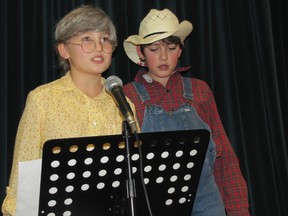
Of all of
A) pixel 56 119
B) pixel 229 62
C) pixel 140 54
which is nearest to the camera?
pixel 56 119

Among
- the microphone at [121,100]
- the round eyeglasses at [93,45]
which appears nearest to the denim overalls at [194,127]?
the round eyeglasses at [93,45]

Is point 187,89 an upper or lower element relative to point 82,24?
lower

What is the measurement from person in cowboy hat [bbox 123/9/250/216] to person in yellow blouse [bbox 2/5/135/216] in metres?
0.32

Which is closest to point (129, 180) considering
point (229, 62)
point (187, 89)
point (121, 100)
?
point (121, 100)

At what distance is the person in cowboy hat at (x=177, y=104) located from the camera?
2.21 meters

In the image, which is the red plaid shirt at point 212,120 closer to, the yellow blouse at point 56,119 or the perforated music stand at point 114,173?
the yellow blouse at point 56,119

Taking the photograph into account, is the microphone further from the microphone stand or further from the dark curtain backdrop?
the dark curtain backdrop

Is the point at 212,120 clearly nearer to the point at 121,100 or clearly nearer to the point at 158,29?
the point at 158,29

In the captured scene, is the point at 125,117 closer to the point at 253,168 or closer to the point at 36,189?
the point at 36,189

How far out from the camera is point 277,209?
112 inches

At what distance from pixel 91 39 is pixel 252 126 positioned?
141 cm

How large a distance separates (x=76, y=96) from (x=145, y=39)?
2.00 feet

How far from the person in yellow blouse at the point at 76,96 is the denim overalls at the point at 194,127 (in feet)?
0.94

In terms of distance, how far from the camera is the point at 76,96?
1914 millimetres
